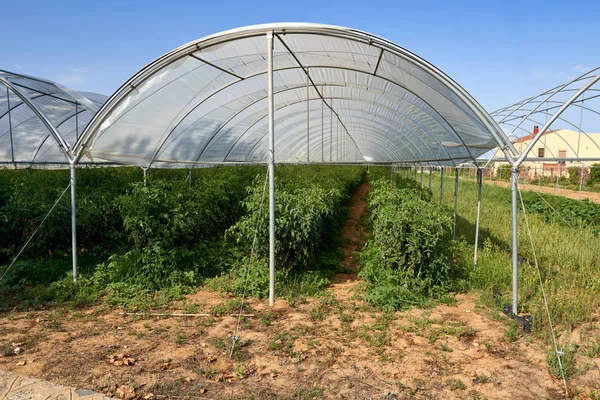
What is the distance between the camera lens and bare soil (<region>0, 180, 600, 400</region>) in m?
3.62

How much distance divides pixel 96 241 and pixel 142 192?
2227 mm

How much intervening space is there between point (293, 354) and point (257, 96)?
7.18 metres

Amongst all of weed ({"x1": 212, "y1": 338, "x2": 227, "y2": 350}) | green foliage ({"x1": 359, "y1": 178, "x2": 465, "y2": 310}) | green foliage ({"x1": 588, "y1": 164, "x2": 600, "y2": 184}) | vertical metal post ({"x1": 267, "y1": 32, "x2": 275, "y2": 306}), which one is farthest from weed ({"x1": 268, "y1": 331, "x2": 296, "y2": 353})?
green foliage ({"x1": 588, "y1": 164, "x2": 600, "y2": 184})

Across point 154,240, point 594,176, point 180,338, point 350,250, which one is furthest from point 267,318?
point 594,176

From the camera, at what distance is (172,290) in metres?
A: 6.12

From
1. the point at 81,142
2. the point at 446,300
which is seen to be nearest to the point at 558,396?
the point at 446,300

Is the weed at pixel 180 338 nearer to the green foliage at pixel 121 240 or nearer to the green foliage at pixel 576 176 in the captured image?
the green foliage at pixel 121 240

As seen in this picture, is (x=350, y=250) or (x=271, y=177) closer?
(x=271, y=177)

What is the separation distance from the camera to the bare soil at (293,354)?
11.9 ft

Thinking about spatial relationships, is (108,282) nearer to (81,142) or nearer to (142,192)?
(142,192)

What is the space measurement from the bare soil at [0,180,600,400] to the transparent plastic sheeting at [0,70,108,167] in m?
7.56

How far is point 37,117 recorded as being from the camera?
13.8m

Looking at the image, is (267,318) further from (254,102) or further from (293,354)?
(254,102)

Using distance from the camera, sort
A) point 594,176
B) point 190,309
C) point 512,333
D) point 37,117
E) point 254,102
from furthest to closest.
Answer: point 594,176
point 37,117
point 254,102
point 190,309
point 512,333
